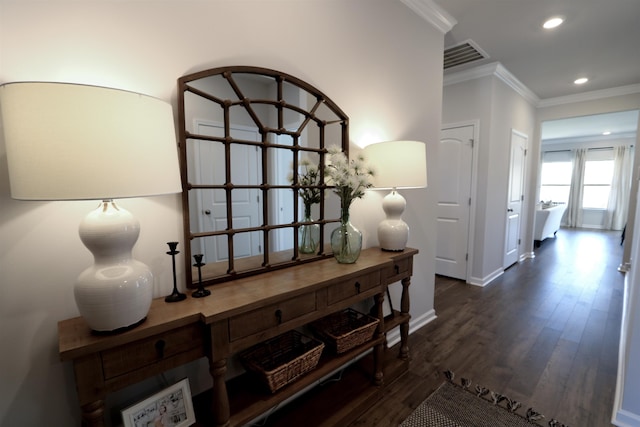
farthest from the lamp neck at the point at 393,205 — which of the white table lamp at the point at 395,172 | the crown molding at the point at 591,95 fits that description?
the crown molding at the point at 591,95

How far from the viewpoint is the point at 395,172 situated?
182 centimetres

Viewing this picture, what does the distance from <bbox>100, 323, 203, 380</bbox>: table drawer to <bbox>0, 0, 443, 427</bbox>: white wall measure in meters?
0.28

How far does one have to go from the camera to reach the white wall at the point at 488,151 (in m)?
3.55

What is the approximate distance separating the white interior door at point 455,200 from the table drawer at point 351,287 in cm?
243

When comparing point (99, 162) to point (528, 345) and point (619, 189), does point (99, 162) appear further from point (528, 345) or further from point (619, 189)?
point (619, 189)

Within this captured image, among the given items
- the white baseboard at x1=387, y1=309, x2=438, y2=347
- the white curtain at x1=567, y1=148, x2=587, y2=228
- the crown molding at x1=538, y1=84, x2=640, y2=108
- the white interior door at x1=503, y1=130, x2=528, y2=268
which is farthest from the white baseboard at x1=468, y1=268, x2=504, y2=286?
the white curtain at x1=567, y1=148, x2=587, y2=228

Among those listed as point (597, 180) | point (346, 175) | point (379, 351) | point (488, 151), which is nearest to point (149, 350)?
point (346, 175)

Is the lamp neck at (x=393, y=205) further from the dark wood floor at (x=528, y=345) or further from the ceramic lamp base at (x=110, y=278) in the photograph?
the ceramic lamp base at (x=110, y=278)

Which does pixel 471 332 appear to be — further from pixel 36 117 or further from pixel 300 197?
pixel 36 117

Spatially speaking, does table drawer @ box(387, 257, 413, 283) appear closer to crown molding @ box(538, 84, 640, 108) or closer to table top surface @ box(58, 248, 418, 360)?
table top surface @ box(58, 248, 418, 360)

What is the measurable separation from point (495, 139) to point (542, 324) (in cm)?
220

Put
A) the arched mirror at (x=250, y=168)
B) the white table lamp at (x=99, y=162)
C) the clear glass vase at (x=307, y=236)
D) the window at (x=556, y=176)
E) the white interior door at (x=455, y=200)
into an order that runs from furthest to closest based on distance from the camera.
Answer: the window at (x=556, y=176), the white interior door at (x=455, y=200), the clear glass vase at (x=307, y=236), the arched mirror at (x=250, y=168), the white table lamp at (x=99, y=162)

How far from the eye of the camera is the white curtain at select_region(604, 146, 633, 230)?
7.62 metres

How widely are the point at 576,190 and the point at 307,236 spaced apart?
10108 mm
